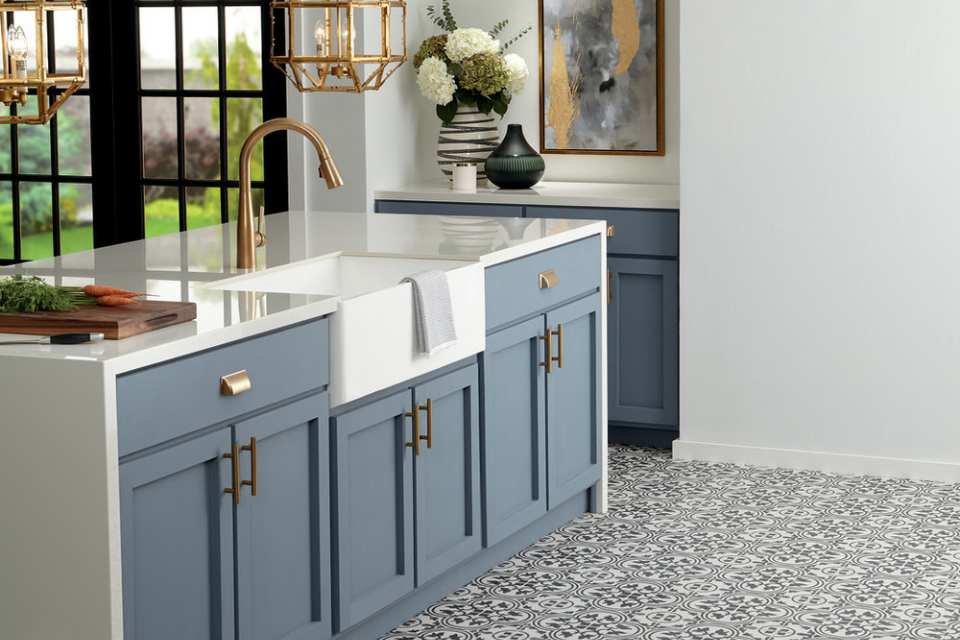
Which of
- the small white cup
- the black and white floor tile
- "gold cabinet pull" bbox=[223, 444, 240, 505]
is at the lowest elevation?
the black and white floor tile

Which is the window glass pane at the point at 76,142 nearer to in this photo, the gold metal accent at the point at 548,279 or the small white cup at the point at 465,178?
the small white cup at the point at 465,178

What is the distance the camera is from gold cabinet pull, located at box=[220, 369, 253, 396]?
2803 millimetres

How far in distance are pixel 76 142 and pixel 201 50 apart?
0.72 meters

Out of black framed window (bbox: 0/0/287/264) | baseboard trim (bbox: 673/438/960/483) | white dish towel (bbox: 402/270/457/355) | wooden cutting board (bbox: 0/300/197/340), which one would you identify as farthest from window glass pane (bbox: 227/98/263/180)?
wooden cutting board (bbox: 0/300/197/340)

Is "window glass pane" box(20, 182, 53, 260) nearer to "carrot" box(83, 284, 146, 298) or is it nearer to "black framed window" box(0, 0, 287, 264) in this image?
"black framed window" box(0, 0, 287, 264)

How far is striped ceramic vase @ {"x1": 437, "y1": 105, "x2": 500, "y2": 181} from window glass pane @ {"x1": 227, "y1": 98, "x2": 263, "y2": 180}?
0.71m

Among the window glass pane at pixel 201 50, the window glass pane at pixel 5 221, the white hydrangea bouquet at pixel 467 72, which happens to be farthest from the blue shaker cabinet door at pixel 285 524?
the window glass pane at pixel 5 221

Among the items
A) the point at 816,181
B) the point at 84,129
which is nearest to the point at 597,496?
the point at 816,181

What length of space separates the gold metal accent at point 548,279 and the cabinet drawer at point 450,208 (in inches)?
44.6

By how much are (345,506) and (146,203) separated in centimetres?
311

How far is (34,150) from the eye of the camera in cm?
639

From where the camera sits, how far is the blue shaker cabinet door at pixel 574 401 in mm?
4281

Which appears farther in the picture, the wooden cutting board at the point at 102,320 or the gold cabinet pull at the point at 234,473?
the gold cabinet pull at the point at 234,473

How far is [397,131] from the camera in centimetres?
570
